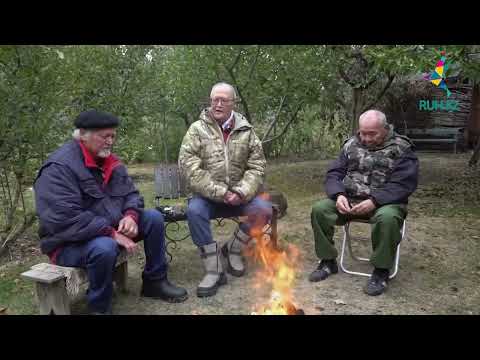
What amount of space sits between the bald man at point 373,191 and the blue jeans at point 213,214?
19.4 inches

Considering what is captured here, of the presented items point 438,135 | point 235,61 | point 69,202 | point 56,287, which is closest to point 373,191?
point 69,202

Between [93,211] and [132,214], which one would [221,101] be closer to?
[132,214]

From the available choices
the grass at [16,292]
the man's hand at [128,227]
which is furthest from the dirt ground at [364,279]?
the man's hand at [128,227]

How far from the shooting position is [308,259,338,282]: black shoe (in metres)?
4.02

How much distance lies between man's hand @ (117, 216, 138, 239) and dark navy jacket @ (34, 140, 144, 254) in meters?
0.08

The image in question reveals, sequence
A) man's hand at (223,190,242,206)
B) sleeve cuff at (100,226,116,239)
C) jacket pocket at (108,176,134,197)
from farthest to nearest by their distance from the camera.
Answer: man's hand at (223,190,242,206) → jacket pocket at (108,176,134,197) → sleeve cuff at (100,226,116,239)

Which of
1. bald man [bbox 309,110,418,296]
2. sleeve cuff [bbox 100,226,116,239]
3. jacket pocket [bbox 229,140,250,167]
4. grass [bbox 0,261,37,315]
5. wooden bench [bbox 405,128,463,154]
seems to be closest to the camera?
sleeve cuff [bbox 100,226,116,239]

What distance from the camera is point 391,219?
362 centimetres

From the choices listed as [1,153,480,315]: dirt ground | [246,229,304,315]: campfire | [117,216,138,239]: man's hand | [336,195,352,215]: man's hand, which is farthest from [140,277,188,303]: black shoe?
[336,195,352,215]: man's hand

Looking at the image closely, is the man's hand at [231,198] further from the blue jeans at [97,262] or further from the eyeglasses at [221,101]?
the blue jeans at [97,262]

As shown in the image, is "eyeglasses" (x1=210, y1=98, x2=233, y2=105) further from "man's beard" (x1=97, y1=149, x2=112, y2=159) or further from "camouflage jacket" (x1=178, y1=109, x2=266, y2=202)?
"man's beard" (x1=97, y1=149, x2=112, y2=159)

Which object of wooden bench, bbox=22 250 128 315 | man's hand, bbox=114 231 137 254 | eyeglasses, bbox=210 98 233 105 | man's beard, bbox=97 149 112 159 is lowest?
wooden bench, bbox=22 250 128 315

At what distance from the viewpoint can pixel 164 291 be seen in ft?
12.0

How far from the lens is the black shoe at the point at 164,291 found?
364cm
